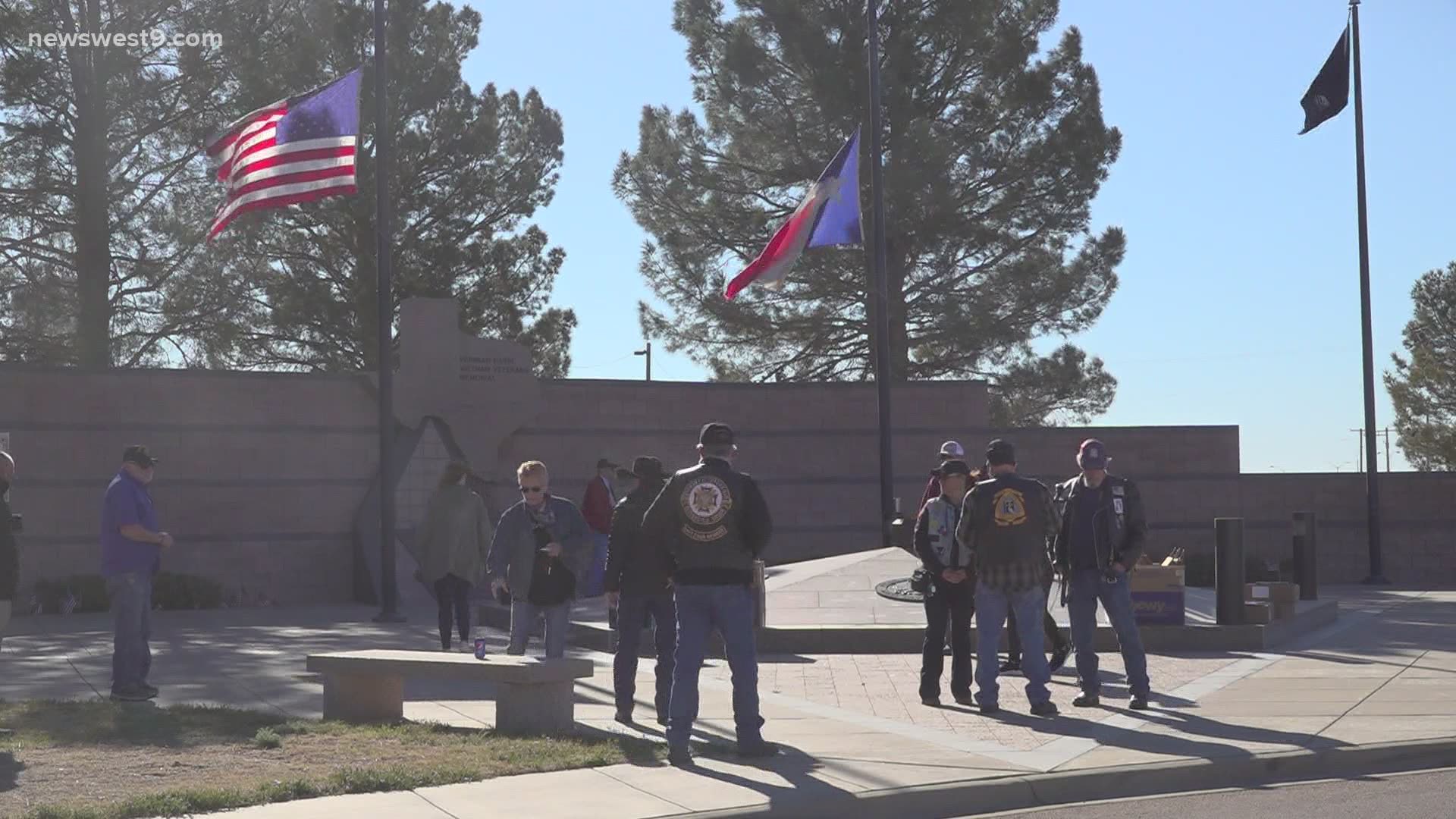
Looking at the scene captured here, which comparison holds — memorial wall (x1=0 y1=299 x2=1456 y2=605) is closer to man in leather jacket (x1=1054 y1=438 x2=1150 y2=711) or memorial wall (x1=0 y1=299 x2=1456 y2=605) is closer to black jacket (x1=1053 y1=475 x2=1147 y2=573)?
man in leather jacket (x1=1054 y1=438 x2=1150 y2=711)

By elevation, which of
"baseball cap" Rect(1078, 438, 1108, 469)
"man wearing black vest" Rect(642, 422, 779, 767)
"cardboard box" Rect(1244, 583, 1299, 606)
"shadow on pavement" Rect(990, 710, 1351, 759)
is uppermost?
"baseball cap" Rect(1078, 438, 1108, 469)

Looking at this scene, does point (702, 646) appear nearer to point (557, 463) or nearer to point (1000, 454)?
point (1000, 454)

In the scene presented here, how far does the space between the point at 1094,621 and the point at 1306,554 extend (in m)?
11.1

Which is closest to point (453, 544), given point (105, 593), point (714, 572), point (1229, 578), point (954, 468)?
point (954, 468)

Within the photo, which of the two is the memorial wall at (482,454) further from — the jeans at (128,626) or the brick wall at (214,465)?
the jeans at (128,626)

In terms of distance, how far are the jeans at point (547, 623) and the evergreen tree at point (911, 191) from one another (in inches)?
787

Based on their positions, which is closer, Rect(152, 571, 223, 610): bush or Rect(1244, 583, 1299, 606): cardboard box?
Rect(1244, 583, 1299, 606): cardboard box

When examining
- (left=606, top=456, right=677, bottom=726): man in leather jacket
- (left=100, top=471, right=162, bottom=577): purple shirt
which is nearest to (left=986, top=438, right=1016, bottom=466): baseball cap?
(left=606, top=456, right=677, bottom=726): man in leather jacket

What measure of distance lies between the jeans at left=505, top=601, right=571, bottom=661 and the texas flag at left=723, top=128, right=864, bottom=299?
9.04 meters

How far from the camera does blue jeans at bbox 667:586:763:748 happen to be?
9.17 meters

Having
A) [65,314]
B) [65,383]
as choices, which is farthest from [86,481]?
[65,314]

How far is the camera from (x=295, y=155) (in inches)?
Answer: 730

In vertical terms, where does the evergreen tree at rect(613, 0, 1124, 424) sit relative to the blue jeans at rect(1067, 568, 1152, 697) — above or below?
above

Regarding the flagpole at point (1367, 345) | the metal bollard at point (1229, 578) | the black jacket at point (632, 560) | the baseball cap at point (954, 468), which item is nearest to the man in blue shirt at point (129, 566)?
the black jacket at point (632, 560)
